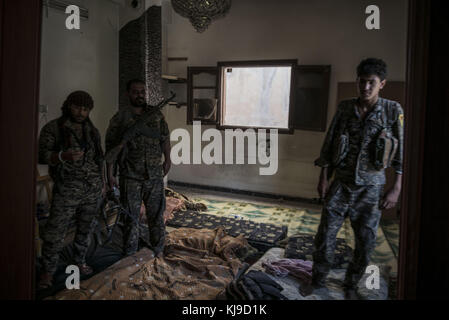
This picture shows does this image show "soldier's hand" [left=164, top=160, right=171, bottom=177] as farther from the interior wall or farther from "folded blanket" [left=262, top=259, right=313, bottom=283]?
"folded blanket" [left=262, top=259, right=313, bottom=283]

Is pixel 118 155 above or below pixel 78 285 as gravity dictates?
above

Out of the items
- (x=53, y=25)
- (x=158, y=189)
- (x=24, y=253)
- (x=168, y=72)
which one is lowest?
(x=24, y=253)

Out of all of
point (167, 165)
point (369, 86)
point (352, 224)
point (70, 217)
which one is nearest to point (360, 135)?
point (369, 86)

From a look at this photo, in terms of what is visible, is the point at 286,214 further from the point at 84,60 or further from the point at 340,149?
the point at 84,60

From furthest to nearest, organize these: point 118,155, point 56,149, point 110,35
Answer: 1. point 118,155
2. point 110,35
3. point 56,149

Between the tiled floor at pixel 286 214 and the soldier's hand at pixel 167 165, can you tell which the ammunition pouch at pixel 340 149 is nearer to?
the tiled floor at pixel 286 214

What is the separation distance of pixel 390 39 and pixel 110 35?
1351 millimetres

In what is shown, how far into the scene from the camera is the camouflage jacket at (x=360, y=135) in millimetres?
1464

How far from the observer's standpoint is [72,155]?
1.61m

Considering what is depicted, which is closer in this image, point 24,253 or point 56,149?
point 24,253

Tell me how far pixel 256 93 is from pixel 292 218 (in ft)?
2.40

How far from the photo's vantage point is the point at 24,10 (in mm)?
1223

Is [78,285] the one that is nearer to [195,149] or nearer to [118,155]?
[118,155]

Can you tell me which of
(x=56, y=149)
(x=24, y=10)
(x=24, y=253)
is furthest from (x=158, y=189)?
(x=24, y=10)
